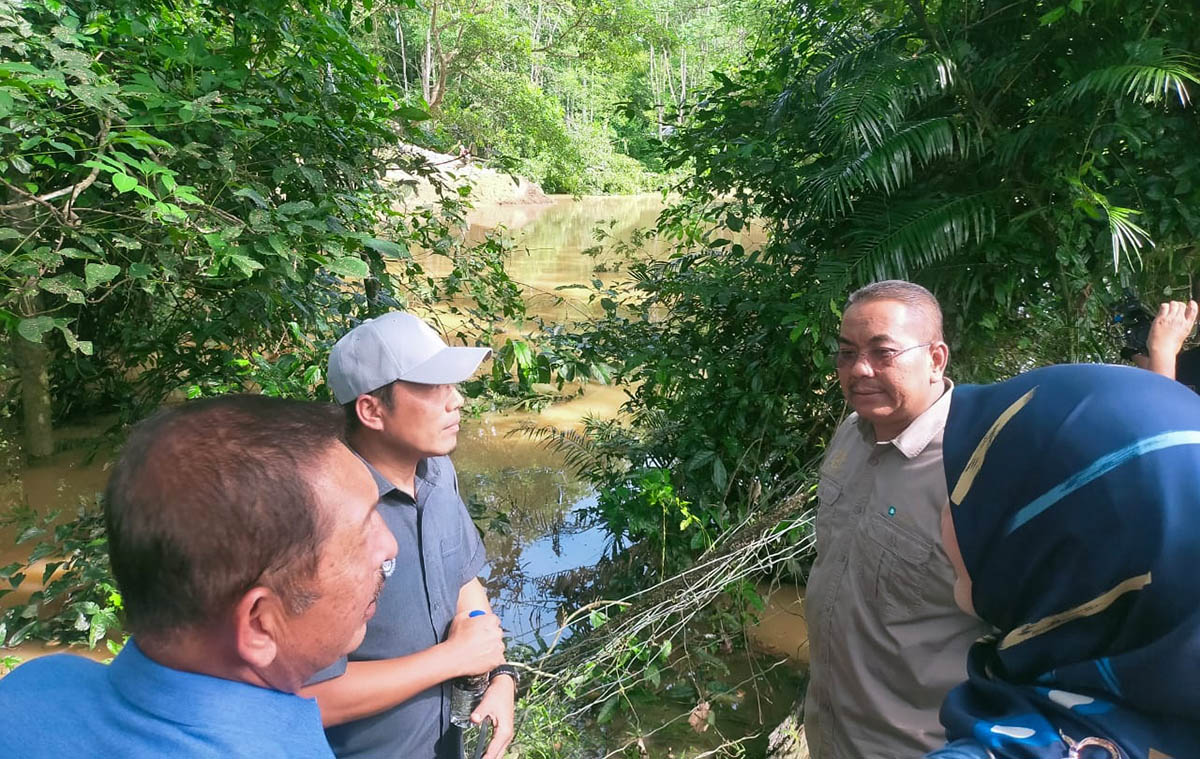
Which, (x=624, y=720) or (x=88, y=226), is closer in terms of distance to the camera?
(x=88, y=226)

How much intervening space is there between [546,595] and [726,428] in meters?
1.50

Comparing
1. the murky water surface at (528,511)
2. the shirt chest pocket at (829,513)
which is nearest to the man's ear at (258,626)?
the shirt chest pocket at (829,513)

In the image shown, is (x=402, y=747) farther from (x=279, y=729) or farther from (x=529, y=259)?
(x=529, y=259)

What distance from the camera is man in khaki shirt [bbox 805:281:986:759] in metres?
1.60

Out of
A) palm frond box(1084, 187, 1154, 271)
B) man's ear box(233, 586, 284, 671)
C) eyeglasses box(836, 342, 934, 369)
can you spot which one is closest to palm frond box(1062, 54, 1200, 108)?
palm frond box(1084, 187, 1154, 271)

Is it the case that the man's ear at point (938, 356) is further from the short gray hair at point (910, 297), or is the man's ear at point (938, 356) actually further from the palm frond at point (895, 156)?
the palm frond at point (895, 156)

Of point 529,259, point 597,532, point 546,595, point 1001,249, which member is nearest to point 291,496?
point 1001,249

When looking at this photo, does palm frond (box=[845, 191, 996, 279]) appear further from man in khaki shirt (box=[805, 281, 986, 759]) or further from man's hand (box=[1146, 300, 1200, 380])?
man in khaki shirt (box=[805, 281, 986, 759])

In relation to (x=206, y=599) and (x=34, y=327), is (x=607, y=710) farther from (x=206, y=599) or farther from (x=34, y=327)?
(x=206, y=599)

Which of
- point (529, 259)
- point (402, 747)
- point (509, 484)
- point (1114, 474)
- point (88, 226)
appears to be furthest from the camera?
point (529, 259)

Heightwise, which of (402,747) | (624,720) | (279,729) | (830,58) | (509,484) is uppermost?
(830,58)

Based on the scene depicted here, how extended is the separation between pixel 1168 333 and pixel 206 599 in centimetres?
252

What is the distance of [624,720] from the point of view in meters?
3.23

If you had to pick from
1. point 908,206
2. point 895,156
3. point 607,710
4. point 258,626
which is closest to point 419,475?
point 258,626
